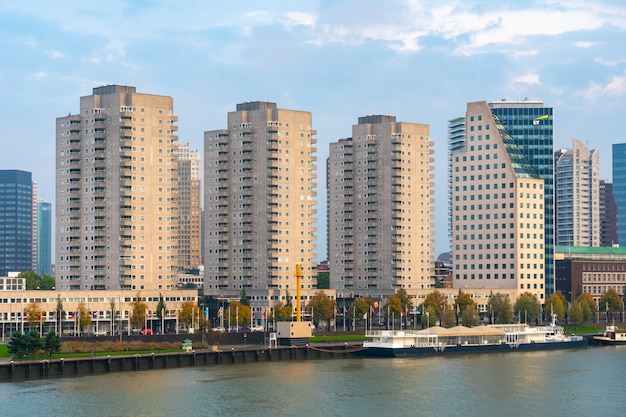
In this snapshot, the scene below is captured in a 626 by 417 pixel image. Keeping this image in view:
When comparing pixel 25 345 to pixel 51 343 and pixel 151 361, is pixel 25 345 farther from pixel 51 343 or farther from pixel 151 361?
pixel 151 361

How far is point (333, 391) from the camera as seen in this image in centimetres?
14475

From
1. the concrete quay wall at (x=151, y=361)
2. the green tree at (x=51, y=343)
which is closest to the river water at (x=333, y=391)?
the concrete quay wall at (x=151, y=361)

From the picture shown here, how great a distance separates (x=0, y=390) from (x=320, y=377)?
1801 inches

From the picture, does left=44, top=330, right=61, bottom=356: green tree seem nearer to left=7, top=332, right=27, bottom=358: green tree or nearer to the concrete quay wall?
left=7, top=332, right=27, bottom=358: green tree

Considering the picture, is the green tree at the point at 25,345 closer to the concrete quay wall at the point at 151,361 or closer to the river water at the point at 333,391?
the concrete quay wall at the point at 151,361

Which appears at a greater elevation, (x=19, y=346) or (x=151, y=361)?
(x=19, y=346)

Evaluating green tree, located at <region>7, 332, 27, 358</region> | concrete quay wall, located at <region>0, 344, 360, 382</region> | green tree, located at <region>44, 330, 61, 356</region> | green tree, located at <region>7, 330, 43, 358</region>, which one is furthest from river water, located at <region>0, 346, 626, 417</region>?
green tree, located at <region>7, 332, 27, 358</region>

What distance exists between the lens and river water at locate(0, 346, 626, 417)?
128125 mm

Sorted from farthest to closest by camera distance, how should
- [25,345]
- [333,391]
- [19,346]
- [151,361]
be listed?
[151,361], [25,345], [19,346], [333,391]

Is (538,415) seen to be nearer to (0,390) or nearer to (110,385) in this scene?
(110,385)

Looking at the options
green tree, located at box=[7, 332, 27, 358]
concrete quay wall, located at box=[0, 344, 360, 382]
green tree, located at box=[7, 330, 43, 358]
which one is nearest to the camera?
concrete quay wall, located at box=[0, 344, 360, 382]

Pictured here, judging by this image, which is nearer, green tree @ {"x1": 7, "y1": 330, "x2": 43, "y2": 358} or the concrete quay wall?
the concrete quay wall

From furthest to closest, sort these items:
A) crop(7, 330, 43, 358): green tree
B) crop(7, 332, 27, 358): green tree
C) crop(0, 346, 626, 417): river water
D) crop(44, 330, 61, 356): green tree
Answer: crop(44, 330, 61, 356): green tree, crop(7, 330, 43, 358): green tree, crop(7, 332, 27, 358): green tree, crop(0, 346, 626, 417): river water

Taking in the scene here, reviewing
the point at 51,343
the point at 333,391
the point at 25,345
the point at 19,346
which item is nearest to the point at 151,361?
the point at 51,343
